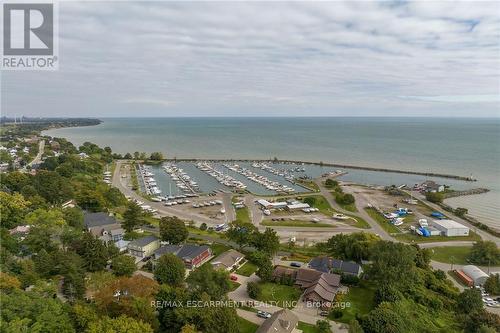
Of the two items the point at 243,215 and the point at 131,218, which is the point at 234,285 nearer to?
the point at 131,218

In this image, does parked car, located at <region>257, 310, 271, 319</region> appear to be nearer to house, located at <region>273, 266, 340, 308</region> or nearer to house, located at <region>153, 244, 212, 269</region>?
house, located at <region>273, 266, 340, 308</region>

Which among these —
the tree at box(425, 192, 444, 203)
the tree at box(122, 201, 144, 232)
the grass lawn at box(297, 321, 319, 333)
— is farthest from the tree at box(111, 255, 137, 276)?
the tree at box(425, 192, 444, 203)

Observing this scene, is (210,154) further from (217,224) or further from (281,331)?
(281,331)

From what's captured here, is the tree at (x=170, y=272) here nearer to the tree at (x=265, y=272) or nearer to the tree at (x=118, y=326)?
the tree at (x=265, y=272)

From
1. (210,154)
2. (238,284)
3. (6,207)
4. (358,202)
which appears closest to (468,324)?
(238,284)

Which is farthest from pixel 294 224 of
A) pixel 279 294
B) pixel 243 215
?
pixel 279 294

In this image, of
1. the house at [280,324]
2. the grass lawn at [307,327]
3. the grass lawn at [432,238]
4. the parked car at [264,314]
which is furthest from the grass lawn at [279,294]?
the grass lawn at [432,238]
